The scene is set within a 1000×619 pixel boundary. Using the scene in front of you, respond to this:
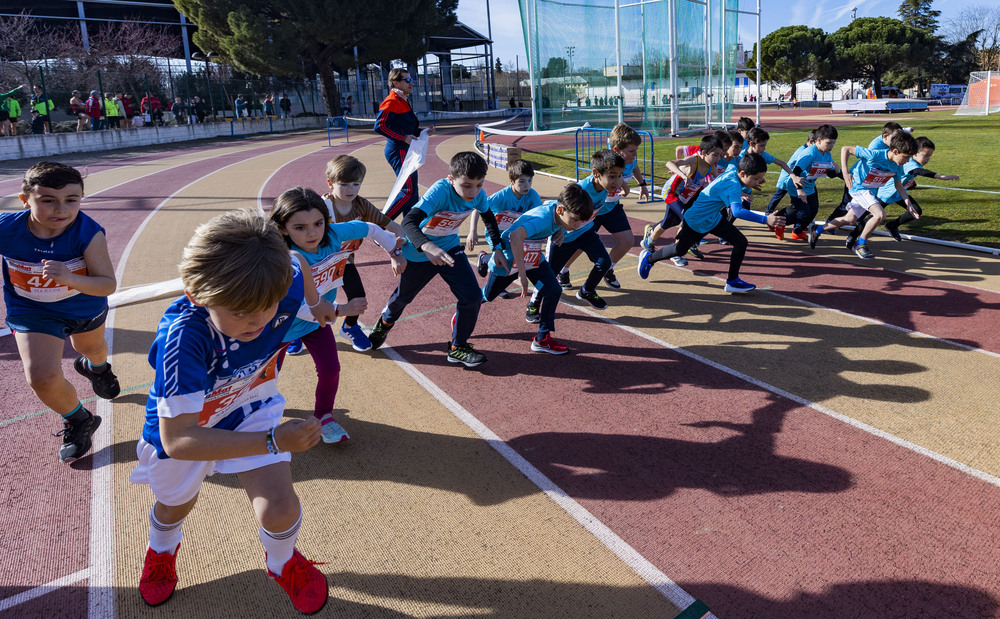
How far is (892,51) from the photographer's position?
6316 cm

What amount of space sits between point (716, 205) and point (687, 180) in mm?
1148

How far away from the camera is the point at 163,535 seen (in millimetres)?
2816

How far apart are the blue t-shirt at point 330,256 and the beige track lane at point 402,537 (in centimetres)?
87

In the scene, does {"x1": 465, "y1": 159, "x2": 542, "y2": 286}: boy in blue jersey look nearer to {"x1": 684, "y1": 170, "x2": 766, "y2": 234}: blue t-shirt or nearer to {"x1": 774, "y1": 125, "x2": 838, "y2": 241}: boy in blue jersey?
{"x1": 684, "y1": 170, "x2": 766, "y2": 234}: blue t-shirt

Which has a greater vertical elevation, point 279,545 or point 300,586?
point 279,545

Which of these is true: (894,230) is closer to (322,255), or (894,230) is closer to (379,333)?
(379,333)

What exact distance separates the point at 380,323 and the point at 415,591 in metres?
3.15

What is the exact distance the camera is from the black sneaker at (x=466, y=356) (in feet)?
17.7

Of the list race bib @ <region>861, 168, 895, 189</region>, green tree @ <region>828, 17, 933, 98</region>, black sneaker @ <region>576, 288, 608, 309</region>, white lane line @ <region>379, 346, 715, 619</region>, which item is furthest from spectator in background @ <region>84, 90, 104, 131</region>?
green tree @ <region>828, 17, 933, 98</region>

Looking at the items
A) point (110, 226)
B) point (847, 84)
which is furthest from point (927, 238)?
point (847, 84)

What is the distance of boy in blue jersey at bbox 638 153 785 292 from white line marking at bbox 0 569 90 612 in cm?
618

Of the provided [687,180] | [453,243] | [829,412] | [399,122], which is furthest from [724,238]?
[399,122]

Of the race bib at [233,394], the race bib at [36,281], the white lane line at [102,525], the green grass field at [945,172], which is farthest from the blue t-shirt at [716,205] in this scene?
the white lane line at [102,525]

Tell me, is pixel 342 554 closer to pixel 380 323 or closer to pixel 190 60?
pixel 380 323
